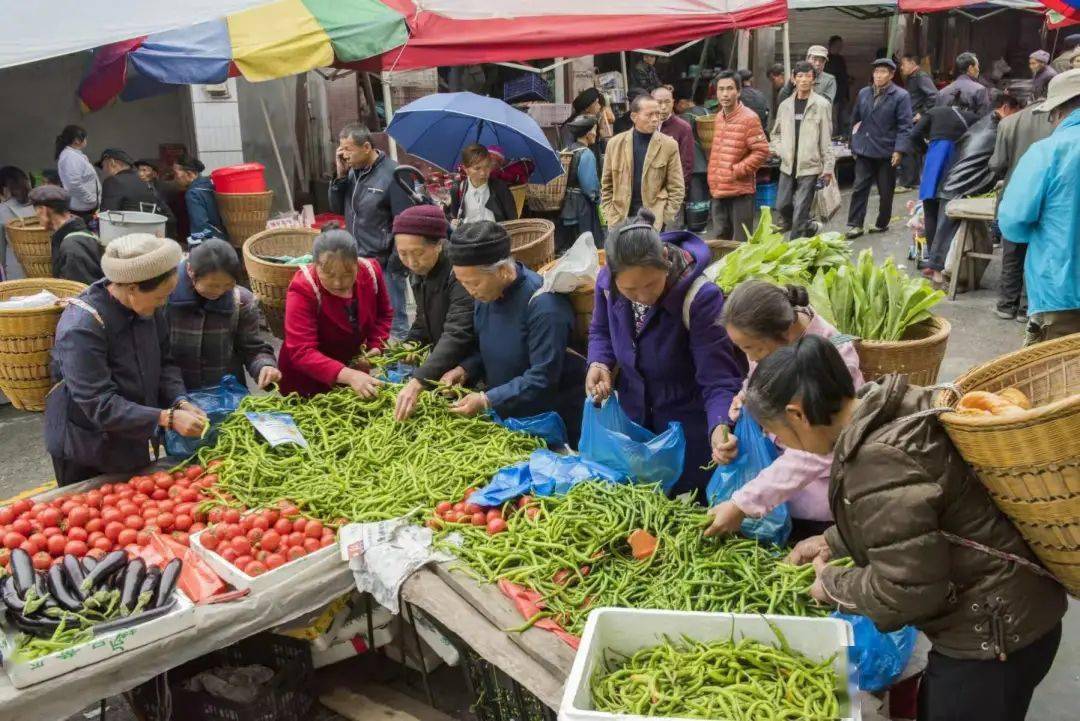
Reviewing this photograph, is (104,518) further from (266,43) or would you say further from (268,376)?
(266,43)

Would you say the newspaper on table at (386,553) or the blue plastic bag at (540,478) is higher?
the blue plastic bag at (540,478)

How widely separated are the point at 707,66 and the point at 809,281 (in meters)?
12.9

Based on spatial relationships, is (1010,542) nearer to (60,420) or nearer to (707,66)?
(60,420)

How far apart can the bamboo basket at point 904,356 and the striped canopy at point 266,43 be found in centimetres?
569

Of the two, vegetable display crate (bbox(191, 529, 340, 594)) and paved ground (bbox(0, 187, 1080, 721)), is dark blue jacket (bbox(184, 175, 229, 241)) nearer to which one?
paved ground (bbox(0, 187, 1080, 721))

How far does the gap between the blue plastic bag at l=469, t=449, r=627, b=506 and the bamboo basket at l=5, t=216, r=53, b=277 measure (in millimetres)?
6168

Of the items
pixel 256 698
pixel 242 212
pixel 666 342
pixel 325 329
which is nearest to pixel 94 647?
pixel 256 698

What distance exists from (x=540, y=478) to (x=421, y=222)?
1.59 meters

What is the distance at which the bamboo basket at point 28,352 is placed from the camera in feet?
13.8

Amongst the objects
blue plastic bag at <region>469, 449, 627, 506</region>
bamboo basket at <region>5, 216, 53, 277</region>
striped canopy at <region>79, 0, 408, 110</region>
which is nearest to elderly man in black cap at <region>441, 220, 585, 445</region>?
blue plastic bag at <region>469, 449, 627, 506</region>

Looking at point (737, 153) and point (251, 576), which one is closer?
point (251, 576)

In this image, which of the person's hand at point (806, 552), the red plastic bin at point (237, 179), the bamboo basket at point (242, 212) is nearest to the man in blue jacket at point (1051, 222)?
the person's hand at point (806, 552)

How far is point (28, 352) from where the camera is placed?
4.25 m

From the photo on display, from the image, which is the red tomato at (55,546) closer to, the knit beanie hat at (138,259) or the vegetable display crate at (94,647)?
the vegetable display crate at (94,647)
